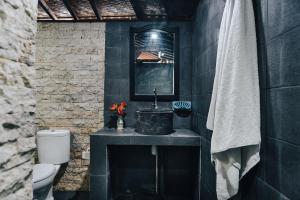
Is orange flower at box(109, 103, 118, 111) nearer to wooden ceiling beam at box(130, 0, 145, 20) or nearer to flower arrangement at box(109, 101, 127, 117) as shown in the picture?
flower arrangement at box(109, 101, 127, 117)

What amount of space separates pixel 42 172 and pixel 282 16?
232cm

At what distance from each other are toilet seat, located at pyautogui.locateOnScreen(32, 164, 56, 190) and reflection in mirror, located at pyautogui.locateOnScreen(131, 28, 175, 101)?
136cm

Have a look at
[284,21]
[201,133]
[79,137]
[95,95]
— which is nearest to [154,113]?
→ [201,133]

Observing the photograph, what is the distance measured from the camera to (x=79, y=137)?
3008mm

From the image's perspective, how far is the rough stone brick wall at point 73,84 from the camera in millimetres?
2984

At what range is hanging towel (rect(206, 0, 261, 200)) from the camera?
3.71 ft

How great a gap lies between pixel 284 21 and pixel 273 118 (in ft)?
1.41

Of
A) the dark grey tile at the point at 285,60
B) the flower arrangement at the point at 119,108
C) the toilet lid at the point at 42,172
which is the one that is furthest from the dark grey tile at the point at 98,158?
the dark grey tile at the point at 285,60

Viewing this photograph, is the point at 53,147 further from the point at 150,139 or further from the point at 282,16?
the point at 282,16

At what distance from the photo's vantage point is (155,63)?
2.93 metres

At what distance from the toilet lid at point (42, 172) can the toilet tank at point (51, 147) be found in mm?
405

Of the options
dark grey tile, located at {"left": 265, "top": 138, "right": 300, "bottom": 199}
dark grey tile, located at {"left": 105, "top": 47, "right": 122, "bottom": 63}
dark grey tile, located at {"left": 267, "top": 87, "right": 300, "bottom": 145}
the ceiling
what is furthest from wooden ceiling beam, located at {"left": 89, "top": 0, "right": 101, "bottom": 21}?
dark grey tile, located at {"left": 265, "top": 138, "right": 300, "bottom": 199}

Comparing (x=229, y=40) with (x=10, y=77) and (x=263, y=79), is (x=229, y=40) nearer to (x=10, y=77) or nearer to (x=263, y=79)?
(x=263, y=79)

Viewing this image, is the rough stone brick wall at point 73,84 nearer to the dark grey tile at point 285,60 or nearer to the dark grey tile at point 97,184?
the dark grey tile at point 97,184
